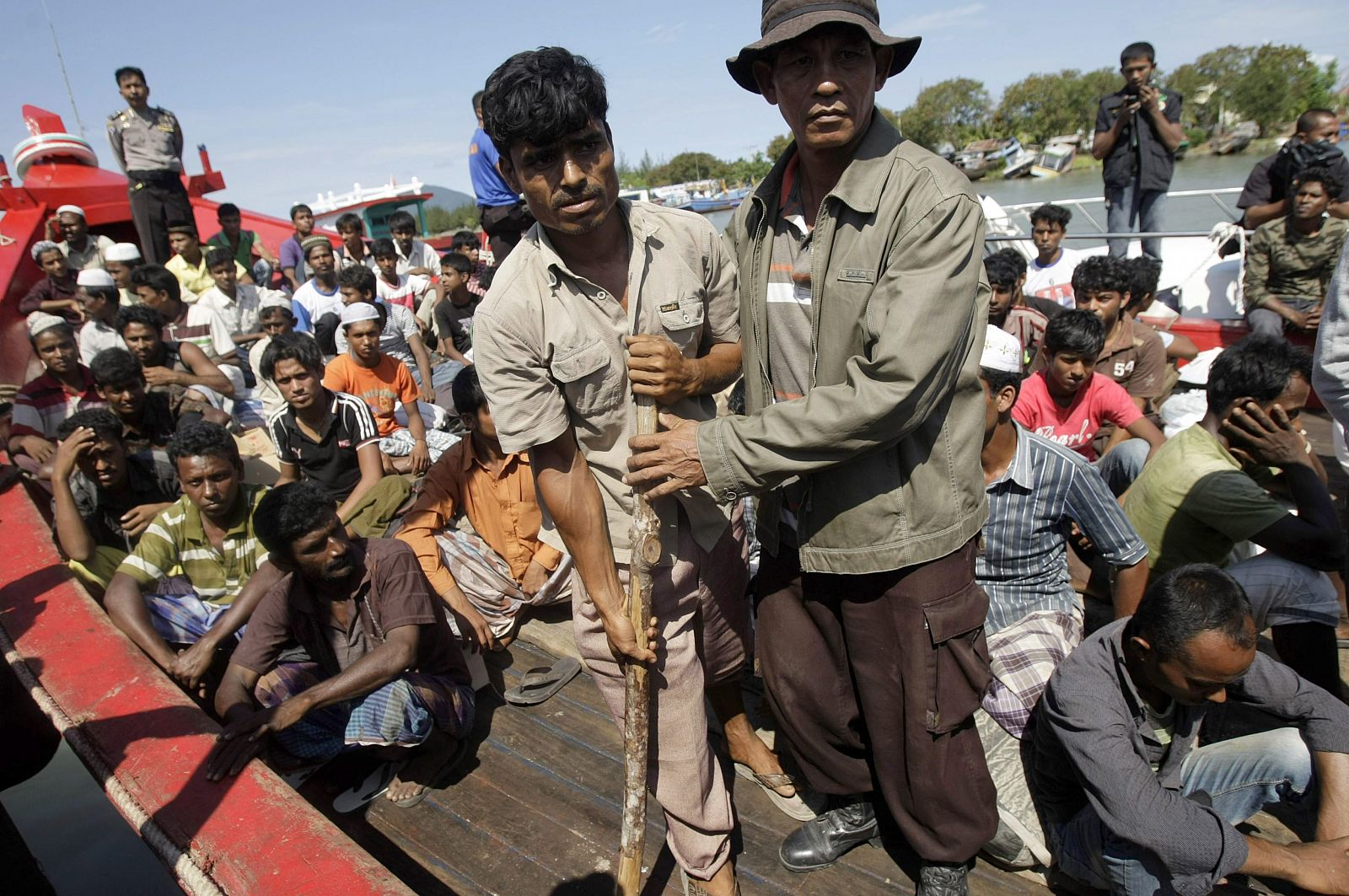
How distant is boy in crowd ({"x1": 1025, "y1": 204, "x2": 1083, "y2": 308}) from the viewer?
19.4 feet

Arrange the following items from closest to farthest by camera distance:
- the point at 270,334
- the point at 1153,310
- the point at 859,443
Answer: the point at 859,443
the point at 1153,310
the point at 270,334

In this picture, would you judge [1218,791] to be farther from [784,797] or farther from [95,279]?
[95,279]

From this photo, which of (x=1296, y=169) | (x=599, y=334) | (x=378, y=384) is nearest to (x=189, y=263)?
(x=378, y=384)

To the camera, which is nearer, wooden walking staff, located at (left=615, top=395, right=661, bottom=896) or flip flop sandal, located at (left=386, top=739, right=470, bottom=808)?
wooden walking staff, located at (left=615, top=395, right=661, bottom=896)

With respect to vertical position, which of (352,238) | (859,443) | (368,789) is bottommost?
(368,789)

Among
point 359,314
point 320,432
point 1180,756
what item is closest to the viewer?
point 1180,756

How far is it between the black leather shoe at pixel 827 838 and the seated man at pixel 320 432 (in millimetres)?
2577

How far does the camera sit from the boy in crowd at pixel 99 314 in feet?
19.2

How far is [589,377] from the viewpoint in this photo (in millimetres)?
1676

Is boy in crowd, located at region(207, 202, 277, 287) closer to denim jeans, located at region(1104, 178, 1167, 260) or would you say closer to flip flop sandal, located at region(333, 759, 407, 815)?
flip flop sandal, located at region(333, 759, 407, 815)

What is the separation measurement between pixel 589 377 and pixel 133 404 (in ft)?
12.6

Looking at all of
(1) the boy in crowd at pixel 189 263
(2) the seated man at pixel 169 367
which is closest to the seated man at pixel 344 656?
(2) the seated man at pixel 169 367

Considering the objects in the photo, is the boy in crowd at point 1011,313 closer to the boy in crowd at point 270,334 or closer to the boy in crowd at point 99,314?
the boy in crowd at point 270,334

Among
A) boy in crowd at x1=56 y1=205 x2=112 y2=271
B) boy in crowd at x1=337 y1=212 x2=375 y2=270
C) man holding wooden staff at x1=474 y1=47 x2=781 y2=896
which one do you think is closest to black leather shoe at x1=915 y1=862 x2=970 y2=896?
man holding wooden staff at x1=474 y1=47 x2=781 y2=896
